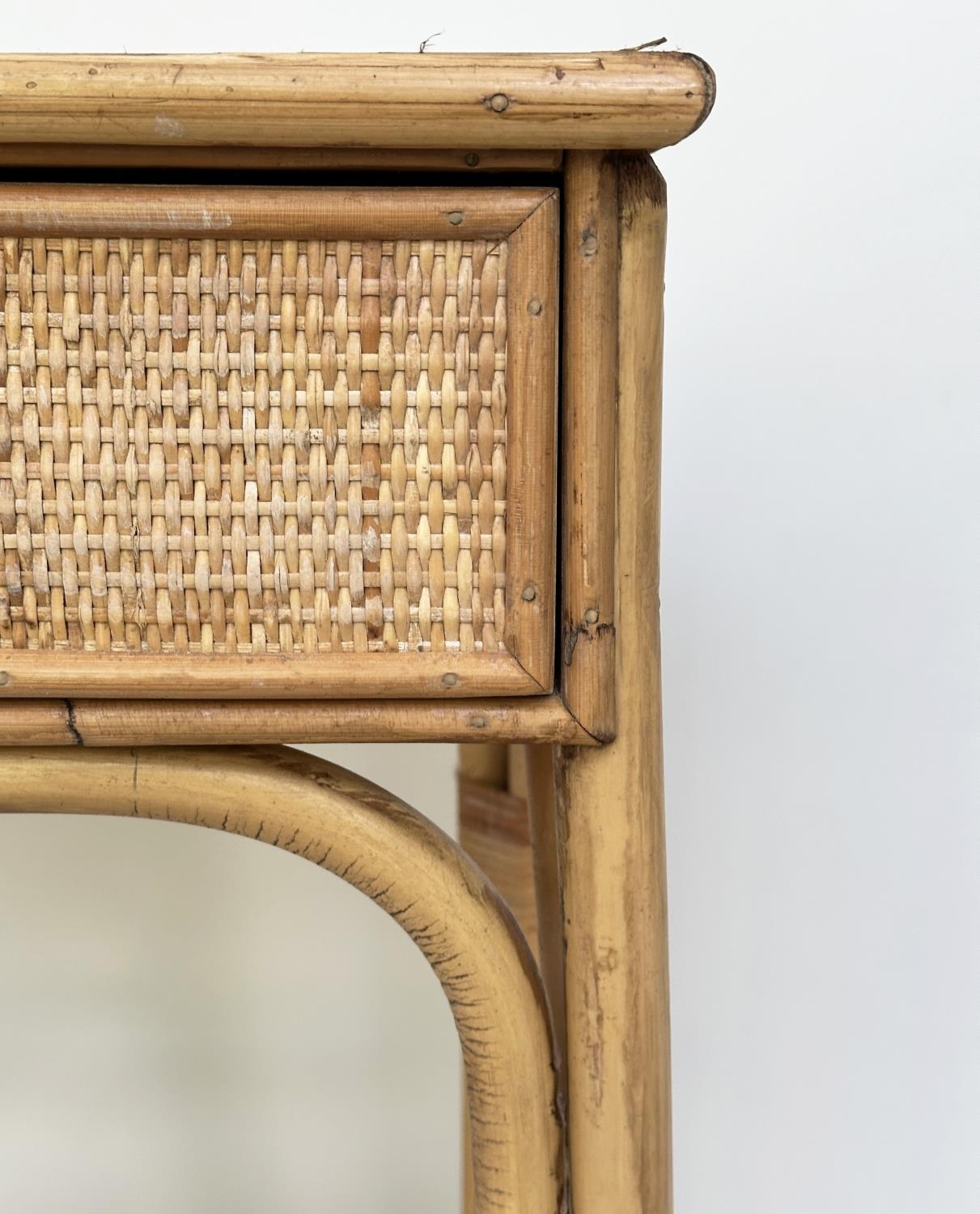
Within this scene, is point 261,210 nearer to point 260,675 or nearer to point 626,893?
point 260,675

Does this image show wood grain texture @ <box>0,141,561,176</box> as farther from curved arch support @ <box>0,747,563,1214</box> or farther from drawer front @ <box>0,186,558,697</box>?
curved arch support @ <box>0,747,563,1214</box>

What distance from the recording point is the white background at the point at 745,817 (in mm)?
822

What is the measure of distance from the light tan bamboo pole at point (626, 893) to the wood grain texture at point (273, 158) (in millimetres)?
58

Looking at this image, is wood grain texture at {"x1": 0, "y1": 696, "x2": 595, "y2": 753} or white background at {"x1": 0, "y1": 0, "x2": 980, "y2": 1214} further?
white background at {"x1": 0, "y1": 0, "x2": 980, "y2": 1214}

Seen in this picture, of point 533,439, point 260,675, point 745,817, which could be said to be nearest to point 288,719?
point 260,675

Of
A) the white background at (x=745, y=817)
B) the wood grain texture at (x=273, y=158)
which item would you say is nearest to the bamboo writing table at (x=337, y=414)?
the wood grain texture at (x=273, y=158)

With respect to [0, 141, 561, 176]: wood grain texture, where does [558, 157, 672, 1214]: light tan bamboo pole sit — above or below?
below

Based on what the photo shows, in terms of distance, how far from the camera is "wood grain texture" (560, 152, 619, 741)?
39 centimetres

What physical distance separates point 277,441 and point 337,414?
0.02m

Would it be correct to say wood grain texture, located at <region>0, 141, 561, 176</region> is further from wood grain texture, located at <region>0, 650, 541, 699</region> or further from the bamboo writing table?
wood grain texture, located at <region>0, 650, 541, 699</region>

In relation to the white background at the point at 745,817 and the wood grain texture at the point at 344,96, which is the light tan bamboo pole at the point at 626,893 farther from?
the white background at the point at 745,817

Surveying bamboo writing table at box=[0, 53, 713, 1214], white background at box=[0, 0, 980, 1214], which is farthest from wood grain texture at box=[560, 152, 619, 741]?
white background at box=[0, 0, 980, 1214]

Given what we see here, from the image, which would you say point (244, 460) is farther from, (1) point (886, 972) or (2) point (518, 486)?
(1) point (886, 972)

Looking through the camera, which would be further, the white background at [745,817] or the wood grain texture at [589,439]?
the white background at [745,817]
